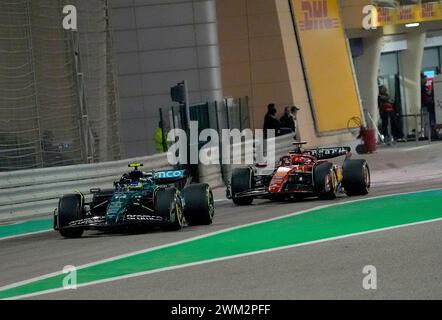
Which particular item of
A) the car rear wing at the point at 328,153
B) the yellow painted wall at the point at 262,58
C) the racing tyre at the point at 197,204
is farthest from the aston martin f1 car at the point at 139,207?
the yellow painted wall at the point at 262,58

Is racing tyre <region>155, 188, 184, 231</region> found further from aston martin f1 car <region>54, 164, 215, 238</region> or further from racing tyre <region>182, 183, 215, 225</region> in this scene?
racing tyre <region>182, 183, 215, 225</region>

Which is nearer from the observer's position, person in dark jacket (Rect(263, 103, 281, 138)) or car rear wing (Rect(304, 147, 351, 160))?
car rear wing (Rect(304, 147, 351, 160))

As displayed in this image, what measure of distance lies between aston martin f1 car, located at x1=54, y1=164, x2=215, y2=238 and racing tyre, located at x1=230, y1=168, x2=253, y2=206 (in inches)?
124

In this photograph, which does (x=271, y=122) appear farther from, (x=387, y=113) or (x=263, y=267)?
(x=263, y=267)

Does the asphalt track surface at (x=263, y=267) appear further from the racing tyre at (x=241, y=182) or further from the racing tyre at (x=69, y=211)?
the racing tyre at (x=241, y=182)

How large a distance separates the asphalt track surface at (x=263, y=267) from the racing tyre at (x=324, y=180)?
180 centimetres

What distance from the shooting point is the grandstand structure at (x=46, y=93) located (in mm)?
18297

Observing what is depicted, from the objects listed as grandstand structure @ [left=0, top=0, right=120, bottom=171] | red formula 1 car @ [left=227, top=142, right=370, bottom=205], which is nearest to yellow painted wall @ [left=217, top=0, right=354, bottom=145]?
grandstand structure @ [left=0, top=0, right=120, bottom=171]

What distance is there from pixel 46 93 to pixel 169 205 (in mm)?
6400

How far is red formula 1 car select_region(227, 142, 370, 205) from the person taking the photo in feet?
55.6

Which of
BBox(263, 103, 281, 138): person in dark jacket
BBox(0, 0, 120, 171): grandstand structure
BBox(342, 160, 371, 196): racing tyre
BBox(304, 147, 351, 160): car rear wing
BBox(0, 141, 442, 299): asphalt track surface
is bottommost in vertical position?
BBox(0, 141, 442, 299): asphalt track surface

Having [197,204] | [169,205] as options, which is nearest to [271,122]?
[197,204]
